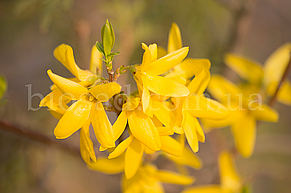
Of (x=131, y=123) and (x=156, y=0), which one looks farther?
(x=156, y=0)

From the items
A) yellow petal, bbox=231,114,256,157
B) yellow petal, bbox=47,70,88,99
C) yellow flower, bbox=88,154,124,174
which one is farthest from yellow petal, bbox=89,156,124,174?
yellow petal, bbox=231,114,256,157

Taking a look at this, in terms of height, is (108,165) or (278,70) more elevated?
(278,70)

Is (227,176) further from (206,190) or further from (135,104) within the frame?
(135,104)

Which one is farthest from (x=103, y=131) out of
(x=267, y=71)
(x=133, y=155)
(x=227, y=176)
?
(x=267, y=71)

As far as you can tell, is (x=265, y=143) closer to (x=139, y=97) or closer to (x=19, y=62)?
(x=139, y=97)

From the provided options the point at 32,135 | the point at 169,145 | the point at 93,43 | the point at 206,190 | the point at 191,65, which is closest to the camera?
the point at 169,145

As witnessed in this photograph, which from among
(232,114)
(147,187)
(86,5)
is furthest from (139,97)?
(86,5)
